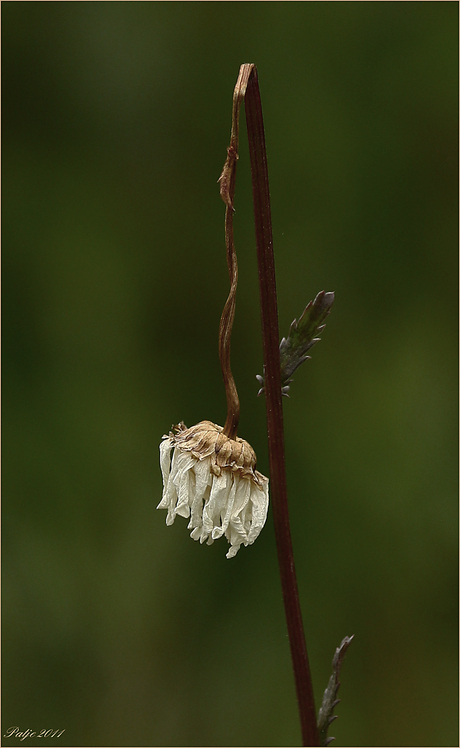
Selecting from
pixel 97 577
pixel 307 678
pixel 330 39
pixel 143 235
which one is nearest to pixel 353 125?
pixel 330 39

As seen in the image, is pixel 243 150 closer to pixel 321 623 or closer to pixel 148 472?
pixel 148 472
